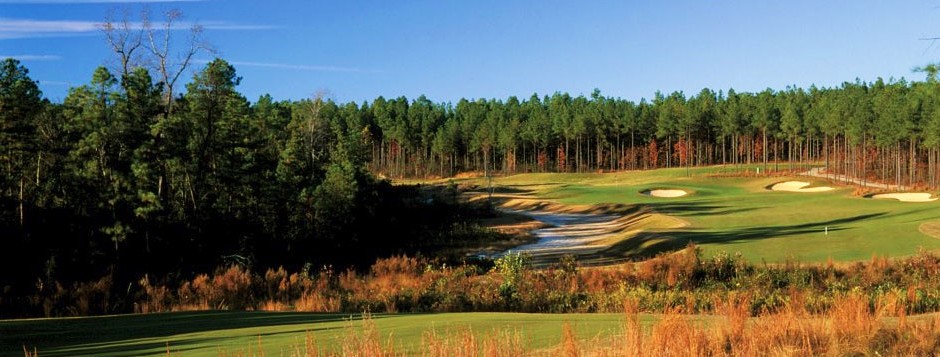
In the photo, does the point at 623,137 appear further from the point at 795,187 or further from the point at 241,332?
the point at 241,332

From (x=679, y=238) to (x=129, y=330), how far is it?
100 feet

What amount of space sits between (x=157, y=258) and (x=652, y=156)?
117757 millimetres

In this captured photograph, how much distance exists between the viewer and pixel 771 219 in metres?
46.6

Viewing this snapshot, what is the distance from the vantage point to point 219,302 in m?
18.0

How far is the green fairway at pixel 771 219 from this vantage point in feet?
95.9

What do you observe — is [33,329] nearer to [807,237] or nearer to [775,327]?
[775,327]

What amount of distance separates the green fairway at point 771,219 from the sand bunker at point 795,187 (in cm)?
111

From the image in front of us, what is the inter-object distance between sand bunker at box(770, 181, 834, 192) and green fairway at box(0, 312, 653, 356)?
74765 mm

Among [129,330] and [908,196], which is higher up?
[129,330]

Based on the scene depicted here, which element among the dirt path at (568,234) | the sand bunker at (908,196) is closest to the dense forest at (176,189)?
the dirt path at (568,234)

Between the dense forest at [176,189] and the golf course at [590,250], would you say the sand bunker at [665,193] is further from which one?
the dense forest at [176,189]

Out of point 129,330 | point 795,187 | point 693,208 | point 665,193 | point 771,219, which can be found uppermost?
point 129,330

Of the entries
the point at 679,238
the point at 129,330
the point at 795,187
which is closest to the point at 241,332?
the point at 129,330

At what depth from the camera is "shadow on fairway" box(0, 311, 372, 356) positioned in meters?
8.85
